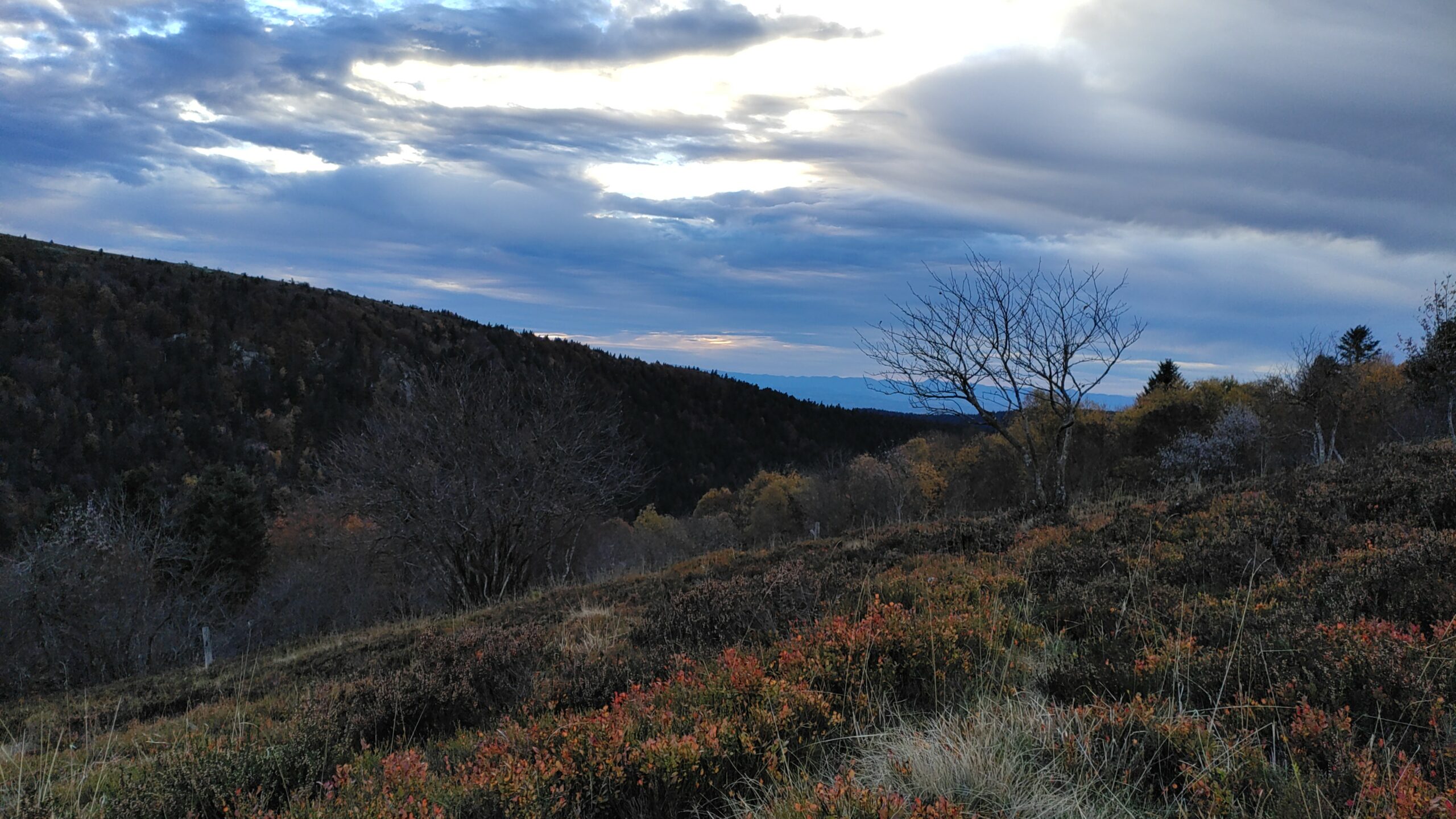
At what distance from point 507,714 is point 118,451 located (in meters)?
83.8

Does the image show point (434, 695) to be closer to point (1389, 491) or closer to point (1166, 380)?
point (1389, 491)

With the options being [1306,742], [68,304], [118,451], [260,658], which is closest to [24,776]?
[1306,742]

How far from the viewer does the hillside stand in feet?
216

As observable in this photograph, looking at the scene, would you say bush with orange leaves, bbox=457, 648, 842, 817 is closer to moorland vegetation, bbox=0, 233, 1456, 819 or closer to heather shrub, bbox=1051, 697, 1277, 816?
moorland vegetation, bbox=0, 233, 1456, 819

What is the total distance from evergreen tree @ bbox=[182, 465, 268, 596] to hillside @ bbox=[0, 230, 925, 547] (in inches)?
286

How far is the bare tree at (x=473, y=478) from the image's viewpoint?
57.8 feet

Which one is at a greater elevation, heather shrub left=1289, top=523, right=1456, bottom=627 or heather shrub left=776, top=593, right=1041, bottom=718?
heather shrub left=1289, top=523, right=1456, bottom=627

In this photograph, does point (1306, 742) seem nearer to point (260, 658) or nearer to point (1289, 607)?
point (1289, 607)

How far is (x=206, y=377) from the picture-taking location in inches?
3083

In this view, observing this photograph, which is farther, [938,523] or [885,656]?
[938,523]

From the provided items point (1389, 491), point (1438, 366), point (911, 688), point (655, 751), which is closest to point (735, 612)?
point (911, 688)

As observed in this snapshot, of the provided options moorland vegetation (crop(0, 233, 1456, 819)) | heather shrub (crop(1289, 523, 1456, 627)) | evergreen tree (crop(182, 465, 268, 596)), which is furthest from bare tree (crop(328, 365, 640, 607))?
evergreen tree (crop(182, 465, 268, 596))

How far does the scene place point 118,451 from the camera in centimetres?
6675

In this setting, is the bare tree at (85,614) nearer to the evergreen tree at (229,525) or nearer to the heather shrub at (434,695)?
the evergreen tree at (229,525)
